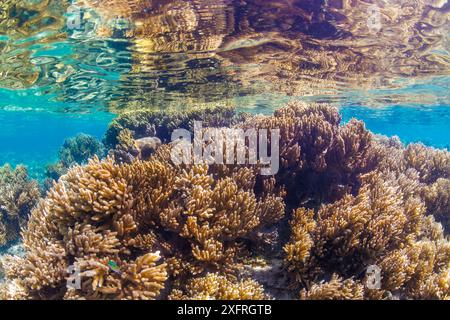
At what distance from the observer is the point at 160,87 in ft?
53.1

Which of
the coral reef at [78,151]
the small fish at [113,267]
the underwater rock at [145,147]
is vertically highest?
the small fish at [113,267]

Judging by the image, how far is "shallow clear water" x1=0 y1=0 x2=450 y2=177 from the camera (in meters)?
8.04

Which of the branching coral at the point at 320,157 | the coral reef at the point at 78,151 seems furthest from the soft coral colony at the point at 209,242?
the coral reef at the point at 78,151

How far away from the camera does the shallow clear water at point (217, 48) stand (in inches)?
316

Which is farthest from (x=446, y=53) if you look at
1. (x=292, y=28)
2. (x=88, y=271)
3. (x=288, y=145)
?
(x=88, y=271)

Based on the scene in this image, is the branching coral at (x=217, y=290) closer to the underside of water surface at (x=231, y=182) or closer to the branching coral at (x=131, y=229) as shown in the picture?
the underside of water surface at (x=231, y=182)

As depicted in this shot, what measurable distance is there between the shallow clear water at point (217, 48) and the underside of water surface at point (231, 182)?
0.08 meters

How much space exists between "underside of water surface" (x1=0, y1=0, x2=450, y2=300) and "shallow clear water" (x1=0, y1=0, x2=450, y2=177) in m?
0.08

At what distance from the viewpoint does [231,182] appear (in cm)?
476

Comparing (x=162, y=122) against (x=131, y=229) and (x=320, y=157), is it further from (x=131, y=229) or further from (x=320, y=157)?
(x=131, y=229)

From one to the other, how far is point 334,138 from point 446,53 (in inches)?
410

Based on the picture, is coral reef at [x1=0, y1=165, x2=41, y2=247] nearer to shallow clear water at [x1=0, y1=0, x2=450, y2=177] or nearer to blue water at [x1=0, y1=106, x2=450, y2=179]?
shallow clear water at [x1=0, y1=0, x2=450, y2=177]

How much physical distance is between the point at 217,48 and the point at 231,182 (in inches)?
298
